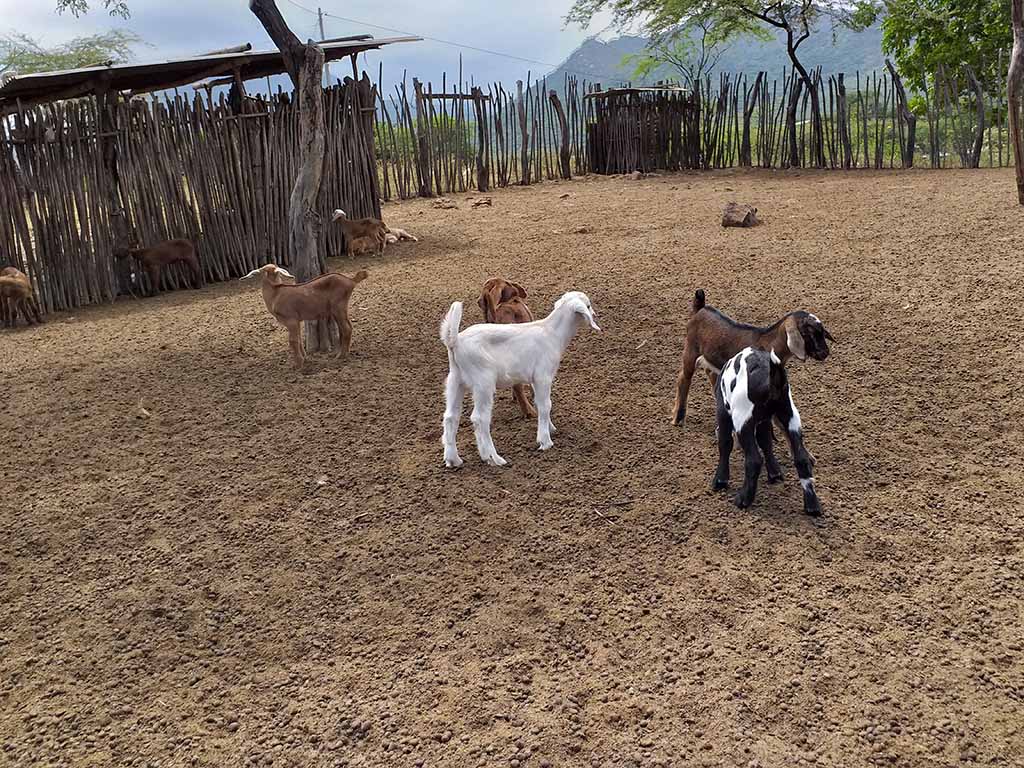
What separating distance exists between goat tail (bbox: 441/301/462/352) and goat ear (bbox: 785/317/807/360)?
167 centimetres

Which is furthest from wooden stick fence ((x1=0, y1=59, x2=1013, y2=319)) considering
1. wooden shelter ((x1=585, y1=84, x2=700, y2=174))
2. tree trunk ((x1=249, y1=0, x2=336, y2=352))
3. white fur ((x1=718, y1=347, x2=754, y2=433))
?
white fur ((x1=718, y1=347, x2=754, y2=433))

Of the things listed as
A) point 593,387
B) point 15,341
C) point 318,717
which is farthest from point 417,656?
point 15,341

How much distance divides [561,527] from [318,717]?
1530mm

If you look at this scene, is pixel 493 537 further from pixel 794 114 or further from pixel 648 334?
pixel 794 114

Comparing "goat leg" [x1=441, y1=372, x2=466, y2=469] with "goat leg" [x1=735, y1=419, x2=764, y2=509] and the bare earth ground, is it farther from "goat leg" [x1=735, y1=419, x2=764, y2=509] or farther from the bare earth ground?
"goat leg" [x1=735, y1=419, x2=764, y2=509]

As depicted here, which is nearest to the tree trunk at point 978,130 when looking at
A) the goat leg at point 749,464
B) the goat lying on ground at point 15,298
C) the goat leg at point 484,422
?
the goat leg at point 749,464

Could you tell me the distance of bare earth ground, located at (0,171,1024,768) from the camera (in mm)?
2834

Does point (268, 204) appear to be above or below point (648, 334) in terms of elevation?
above

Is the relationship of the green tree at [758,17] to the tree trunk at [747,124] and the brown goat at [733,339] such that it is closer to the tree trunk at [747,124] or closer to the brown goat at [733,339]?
the tree trunk at [747,124]

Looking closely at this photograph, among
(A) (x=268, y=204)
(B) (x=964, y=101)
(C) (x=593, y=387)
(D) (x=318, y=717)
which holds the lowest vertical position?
(D) (x=318, y=717)

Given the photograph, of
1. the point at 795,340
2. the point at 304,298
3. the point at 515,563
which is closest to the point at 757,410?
the point at 795,340

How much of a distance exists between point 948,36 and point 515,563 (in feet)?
63.9

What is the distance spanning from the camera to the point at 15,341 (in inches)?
319

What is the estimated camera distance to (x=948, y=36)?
18.5 metres
